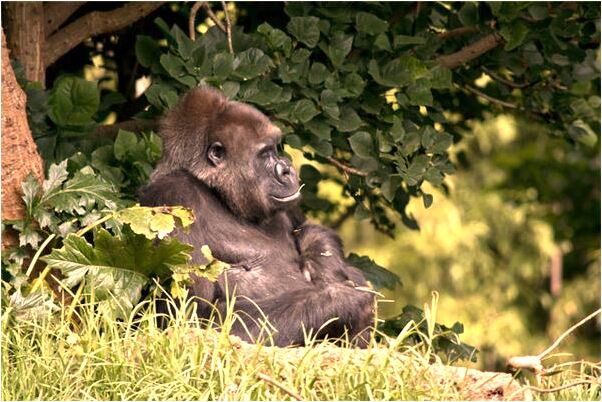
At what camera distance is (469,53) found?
5910mm

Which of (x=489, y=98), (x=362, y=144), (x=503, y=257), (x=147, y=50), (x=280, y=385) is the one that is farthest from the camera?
(x=503, y=257)

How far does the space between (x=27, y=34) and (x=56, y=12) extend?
0.35 metres

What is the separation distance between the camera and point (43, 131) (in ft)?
17.5

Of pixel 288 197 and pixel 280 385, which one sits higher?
pixel 280 385

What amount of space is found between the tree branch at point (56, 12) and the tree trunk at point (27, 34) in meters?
0.26

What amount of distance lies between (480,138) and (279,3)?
10.5 meters

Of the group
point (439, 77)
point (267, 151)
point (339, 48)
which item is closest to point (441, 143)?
point (439, 77)

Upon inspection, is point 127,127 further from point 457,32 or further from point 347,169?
point 457,32

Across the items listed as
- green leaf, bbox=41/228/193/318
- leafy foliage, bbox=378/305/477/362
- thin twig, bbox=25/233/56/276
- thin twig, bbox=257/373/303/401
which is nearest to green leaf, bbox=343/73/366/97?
leafy foliage, bbox=378/305/477/362

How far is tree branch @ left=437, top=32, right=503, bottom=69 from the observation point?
231 inches

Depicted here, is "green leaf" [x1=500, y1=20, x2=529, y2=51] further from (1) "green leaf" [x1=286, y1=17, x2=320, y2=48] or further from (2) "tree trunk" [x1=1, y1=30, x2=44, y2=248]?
(2) "tree trunk" [x1=1, y1=30, x2=44, y2=248]

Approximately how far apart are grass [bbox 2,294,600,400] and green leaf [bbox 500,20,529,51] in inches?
81.3

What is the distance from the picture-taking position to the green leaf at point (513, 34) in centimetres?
556

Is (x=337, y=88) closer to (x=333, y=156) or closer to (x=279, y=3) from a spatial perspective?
(x=333, y=156)
